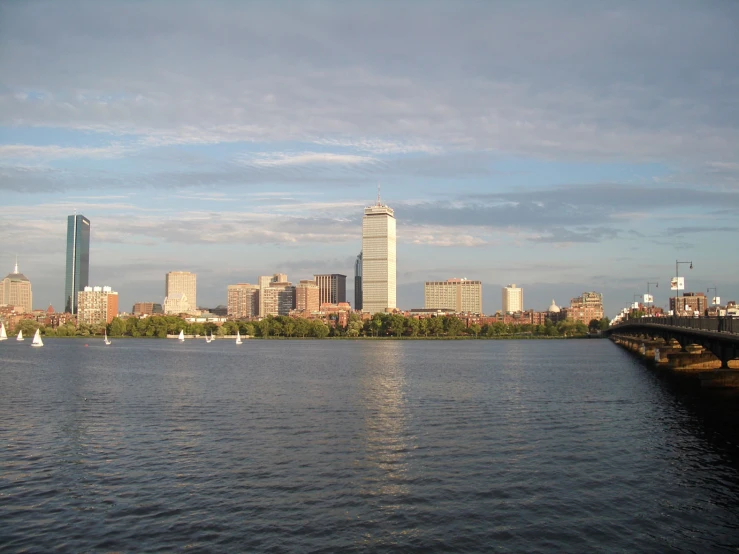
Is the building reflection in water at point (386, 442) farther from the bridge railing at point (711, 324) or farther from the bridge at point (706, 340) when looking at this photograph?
the bridge railing at point (711, 324)

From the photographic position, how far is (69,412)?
49938 millimetres

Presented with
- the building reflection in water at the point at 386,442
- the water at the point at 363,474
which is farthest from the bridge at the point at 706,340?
the building reflection in water at the point at 386,442

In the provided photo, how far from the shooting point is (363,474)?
102 ft

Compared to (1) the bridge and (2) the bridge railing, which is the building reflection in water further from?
(2) the bridge railing

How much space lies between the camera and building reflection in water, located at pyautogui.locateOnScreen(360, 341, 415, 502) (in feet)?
94.5

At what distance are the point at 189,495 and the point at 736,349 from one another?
48.8m

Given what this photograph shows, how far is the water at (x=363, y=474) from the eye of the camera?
75.5 ft

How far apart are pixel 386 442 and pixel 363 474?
7515 millimetres

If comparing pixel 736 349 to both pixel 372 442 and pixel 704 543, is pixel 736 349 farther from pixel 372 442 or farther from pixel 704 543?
pixel 704 543

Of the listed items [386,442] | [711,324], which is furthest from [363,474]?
[711,324]

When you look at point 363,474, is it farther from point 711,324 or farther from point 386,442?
point 711,324

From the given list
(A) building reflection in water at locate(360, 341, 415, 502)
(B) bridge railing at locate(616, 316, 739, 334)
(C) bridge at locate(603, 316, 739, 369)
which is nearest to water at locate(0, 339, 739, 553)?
(A) building reflection in water at locate(360, 341, 415, 502)

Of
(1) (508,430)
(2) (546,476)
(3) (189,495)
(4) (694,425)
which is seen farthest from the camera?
(4) (694,425)

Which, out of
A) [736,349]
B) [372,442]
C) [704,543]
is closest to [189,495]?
[372,442]
